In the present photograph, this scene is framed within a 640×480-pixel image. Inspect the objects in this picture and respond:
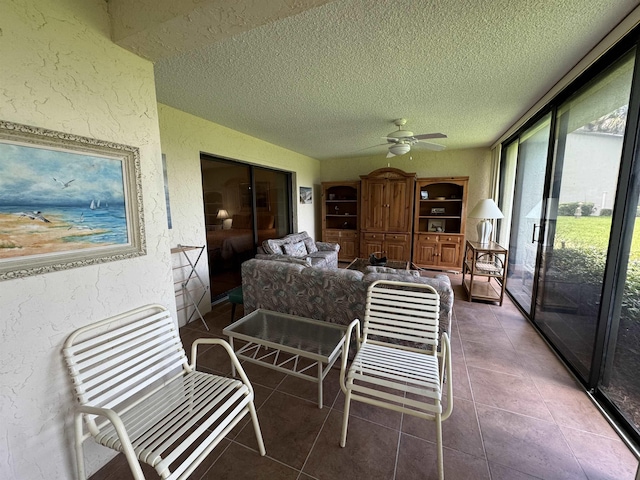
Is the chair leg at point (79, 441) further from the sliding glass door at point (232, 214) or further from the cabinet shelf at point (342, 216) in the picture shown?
the cabinet shelf at point (342, 216)

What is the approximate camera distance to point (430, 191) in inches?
220

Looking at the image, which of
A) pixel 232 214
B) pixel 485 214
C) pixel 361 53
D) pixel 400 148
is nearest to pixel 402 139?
pixel 400 148

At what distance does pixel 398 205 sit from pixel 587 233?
11.1 ft

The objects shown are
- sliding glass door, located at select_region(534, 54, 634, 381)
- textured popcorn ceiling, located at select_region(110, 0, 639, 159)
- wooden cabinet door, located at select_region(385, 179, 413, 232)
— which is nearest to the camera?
textured popcorn ceiling, located at select_region(110, 0, 639, 159)

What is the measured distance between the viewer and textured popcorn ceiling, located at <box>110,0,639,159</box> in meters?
1.26

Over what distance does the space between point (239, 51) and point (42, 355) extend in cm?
203

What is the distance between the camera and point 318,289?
2354mm

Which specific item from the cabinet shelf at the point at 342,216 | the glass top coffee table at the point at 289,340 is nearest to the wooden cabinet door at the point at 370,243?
the cabinet shelf at the point at 342,216

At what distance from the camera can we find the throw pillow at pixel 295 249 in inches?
160

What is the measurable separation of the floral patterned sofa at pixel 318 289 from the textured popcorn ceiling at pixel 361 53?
1.67 m

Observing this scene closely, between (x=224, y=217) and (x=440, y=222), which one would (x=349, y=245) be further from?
(x=224, y=217)

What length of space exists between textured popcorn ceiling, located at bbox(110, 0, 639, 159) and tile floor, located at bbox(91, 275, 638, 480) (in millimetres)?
2235

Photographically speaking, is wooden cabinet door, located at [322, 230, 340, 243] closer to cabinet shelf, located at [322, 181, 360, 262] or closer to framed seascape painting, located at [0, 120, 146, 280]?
cabinet shelf, located at [322, 181, 360, 262]

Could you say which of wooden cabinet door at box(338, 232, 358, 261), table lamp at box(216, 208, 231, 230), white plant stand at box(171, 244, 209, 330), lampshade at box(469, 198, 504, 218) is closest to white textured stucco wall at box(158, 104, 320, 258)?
white plant stand at box(171, 244, 209, 330)
